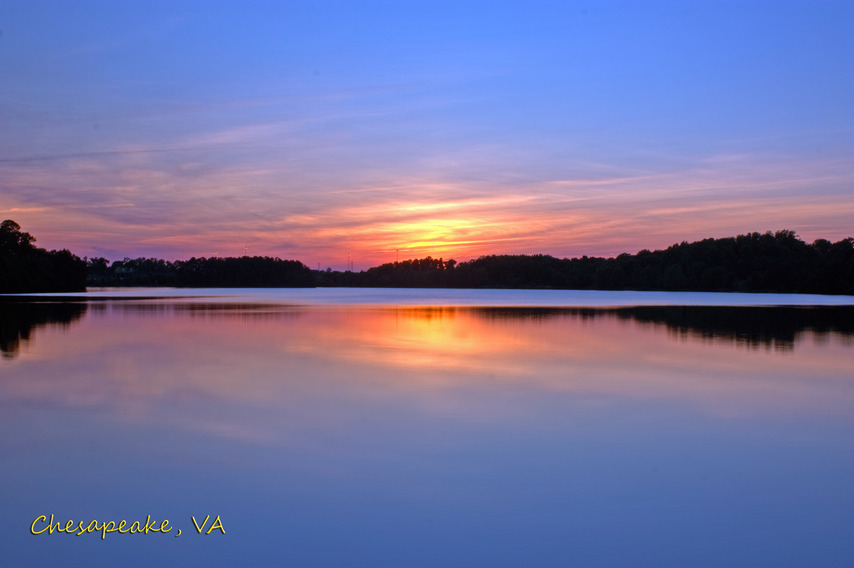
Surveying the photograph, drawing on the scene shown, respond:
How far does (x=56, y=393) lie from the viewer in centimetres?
924

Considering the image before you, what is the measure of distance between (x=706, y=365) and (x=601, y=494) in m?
7.99

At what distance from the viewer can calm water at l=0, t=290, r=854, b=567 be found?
4.29 meters

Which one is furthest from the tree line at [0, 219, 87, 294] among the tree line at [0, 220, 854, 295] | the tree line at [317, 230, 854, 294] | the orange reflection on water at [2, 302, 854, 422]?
the tree line at [317, 230, 854, 294]

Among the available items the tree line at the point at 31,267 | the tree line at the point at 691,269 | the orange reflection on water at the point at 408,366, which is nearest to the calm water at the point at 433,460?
the orange reflection on water at the point at 408,366

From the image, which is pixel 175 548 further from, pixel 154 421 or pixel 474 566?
pixel 154 421

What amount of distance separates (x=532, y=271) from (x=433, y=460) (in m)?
115

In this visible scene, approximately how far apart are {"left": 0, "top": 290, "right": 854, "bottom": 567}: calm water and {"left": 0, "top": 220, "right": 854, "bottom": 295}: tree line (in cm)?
6928

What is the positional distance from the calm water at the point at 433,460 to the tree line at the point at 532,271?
2728 inches

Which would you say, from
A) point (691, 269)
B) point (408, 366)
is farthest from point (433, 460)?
point (691, 269)

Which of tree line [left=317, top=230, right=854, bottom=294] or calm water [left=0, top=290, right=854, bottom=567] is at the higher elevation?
tree line [left=317, top=230, right=854, bottom=294]

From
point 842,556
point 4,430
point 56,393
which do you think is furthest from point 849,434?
point 56,393

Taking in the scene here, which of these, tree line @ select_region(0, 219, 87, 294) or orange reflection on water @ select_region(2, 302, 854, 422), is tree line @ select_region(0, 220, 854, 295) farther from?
orange reflection on water @ select_region(2, 302, 854, 422)

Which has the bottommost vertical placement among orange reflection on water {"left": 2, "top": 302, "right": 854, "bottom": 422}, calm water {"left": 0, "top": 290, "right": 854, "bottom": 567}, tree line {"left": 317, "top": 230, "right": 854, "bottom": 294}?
calm water {"left": 0, "top": 290, "right": 854, "bottom": 567}

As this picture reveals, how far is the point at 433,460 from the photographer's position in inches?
239
